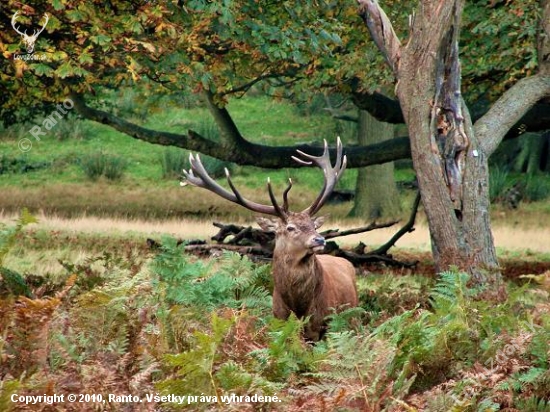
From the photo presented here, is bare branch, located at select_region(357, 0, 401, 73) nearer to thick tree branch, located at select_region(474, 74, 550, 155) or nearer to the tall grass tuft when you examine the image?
thick tree branch, located at select_region(474, 74, 550, 155)

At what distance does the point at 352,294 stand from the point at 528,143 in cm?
2592

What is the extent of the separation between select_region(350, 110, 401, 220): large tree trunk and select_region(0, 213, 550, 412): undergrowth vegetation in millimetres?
18518

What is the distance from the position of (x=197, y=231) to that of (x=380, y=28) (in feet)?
32.9

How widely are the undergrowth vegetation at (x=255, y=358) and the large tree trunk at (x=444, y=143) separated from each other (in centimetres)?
318

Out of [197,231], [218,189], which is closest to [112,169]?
[197,231]

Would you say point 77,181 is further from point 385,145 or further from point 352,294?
point 352,294

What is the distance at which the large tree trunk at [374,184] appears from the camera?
25.9m

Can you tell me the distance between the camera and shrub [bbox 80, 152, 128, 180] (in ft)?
107

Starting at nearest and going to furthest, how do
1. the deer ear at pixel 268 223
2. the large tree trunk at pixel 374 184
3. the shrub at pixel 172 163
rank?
1. the deer ear at pixel 268 223
2. the large tree trunk at pixel 374 184
3. the shrub at pixel 172 163

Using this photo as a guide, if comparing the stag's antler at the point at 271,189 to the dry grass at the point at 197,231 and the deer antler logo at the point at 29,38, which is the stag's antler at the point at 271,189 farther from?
the dry grass at the point at 197,231

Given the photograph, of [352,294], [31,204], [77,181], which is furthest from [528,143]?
[352,294]

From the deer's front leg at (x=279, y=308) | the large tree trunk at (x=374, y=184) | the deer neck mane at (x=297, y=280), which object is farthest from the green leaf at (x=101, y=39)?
the large tree trunk at (x=374, y=184)

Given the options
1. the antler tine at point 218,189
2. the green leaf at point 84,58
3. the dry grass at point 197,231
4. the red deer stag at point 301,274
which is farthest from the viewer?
the dry grass at point 197,231

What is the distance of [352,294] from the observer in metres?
9.75
